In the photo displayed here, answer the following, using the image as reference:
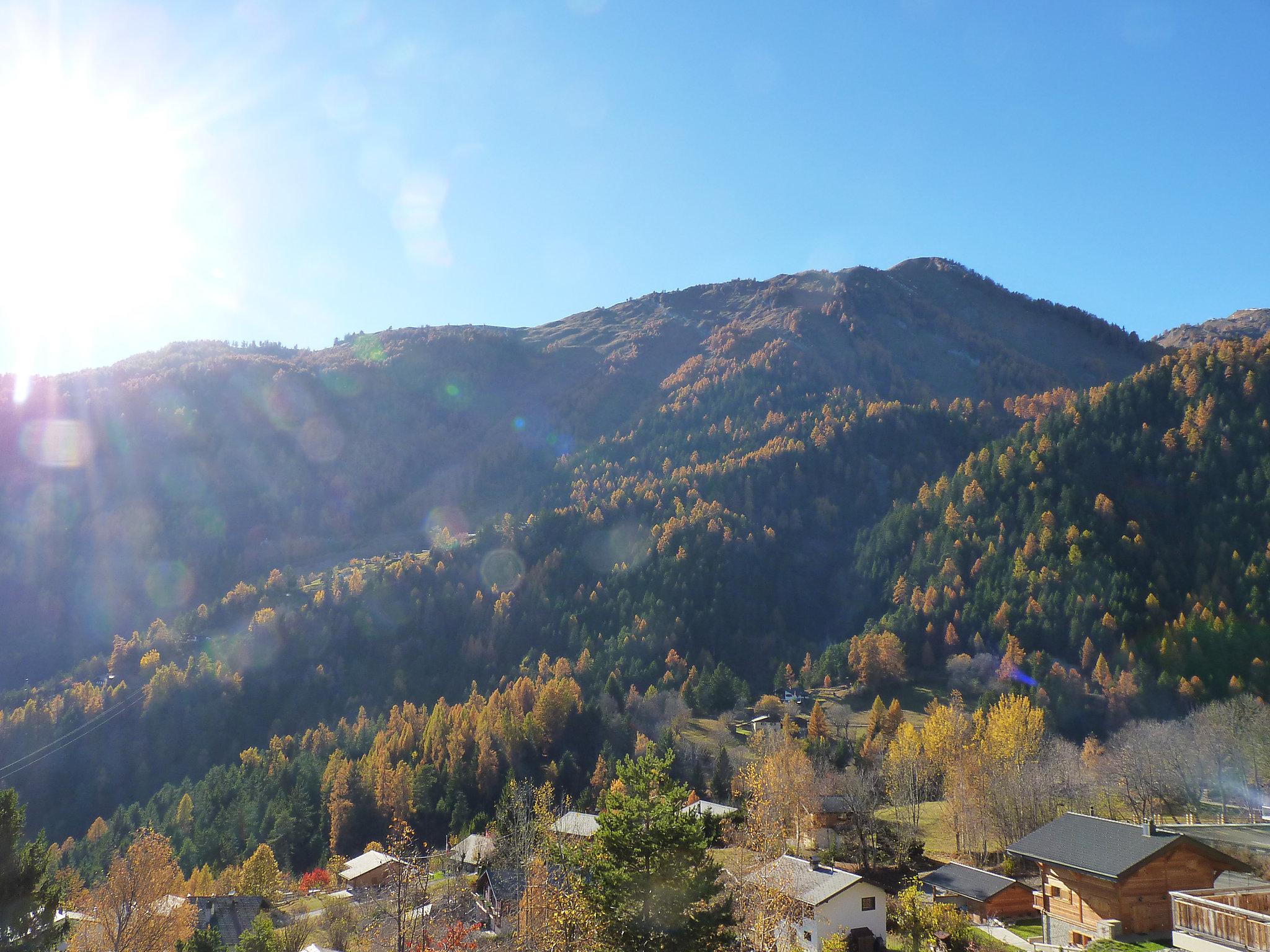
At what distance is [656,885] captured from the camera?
21.9 metres

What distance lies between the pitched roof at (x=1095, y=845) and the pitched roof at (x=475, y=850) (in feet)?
123

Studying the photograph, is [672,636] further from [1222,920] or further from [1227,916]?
[1227,916]

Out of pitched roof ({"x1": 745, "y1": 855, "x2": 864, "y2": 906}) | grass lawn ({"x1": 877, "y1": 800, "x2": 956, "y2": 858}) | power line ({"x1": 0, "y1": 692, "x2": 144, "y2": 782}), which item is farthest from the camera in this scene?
power line ({"x1": 0, "y1": 692, "x2": 144, "y2": 782})

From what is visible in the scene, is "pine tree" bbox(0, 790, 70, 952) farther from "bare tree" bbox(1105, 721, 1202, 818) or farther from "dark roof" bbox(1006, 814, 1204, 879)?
"bare tree" bbox(1105, 721, 1202, 818)

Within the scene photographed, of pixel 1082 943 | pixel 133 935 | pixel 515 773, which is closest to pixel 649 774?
pixel 1082 943

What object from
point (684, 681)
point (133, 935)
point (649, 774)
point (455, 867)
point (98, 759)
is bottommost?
point (98, 759)

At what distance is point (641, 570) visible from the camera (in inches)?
6329

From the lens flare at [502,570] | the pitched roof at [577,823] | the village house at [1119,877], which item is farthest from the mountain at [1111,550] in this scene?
the lens flare at [502,570]

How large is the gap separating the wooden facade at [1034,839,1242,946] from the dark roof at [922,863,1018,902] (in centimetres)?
895

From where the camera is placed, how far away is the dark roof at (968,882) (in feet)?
154

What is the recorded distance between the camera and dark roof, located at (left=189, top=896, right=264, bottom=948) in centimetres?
5303

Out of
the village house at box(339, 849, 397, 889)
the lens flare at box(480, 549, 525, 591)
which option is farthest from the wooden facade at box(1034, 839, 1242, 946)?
the lens flare at box(480, 549, 525, 591)

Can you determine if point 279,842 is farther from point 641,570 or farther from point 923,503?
point 923,503

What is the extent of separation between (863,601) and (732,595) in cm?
2692
